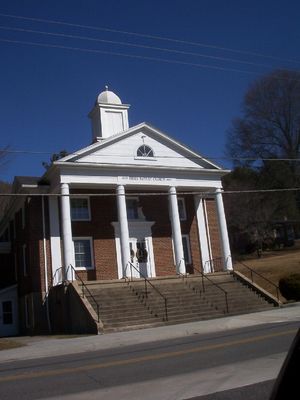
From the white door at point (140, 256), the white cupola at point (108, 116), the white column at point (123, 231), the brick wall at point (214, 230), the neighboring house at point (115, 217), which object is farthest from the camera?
the white cupola at point (108, 116)

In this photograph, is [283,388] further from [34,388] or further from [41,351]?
[41,351]

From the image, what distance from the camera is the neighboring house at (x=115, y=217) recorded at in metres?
27.8

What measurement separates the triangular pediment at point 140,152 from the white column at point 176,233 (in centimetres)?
193

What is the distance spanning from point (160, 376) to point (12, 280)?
96.3ft

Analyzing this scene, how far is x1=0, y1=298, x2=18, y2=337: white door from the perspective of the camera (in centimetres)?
3184

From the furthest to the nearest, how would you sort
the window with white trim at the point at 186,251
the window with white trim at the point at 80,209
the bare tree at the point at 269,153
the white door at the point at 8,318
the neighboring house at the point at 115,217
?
the bare tree at the point at 269,153
the window with white trim at the point at 186,251
the white door at the point at 8,318
the window with white trim at the point at 80,209
the neighboring house at the point at 115,217

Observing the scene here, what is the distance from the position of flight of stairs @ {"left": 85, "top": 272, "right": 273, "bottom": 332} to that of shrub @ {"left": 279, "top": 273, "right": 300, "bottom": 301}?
5.47ft

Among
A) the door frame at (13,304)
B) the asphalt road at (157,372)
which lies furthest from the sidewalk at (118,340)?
the door frame at (13,304)

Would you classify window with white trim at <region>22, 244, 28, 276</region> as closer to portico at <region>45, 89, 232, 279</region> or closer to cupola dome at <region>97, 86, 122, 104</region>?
portico at <region>45, 89, 232, 279</region>

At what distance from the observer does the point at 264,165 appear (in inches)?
2307

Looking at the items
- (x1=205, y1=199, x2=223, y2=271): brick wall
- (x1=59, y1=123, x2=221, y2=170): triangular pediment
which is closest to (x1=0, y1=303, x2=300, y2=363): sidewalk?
(x1=59, y1=123, x2=221, y2=170): triangular pediment

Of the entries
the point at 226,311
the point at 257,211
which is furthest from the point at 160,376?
the point at 257,211

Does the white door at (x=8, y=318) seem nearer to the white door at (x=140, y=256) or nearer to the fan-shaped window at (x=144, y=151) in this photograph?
the white door at (x=140, y=256)

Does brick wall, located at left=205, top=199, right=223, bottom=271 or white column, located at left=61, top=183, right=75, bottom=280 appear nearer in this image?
white column, located at left=61, top=183, right=75, bottom=280
